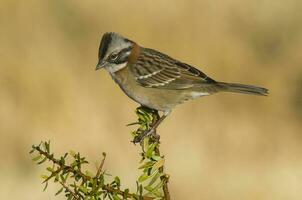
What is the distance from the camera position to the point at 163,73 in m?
7.52

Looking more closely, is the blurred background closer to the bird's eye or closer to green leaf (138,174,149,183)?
the bird's eye

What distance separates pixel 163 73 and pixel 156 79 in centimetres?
9

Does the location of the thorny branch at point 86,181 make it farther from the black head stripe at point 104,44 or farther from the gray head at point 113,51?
the gray head at point 113,51

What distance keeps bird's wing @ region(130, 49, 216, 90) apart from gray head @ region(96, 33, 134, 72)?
0.69ft

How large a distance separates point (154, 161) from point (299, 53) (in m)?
10.9

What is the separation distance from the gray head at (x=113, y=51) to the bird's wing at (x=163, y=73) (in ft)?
0.69

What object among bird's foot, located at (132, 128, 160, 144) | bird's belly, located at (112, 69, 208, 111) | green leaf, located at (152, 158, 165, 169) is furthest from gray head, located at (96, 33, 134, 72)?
green leaf, located at (152, 158, 165, 169)

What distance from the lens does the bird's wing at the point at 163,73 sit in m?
7.41

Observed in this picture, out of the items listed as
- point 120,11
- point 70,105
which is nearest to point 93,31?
point 120,11

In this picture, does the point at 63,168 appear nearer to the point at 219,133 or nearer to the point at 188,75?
the point at 188,75

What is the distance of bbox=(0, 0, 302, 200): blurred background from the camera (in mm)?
12781

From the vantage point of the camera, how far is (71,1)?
48.6ft

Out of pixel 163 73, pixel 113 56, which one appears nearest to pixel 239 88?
pixel 163 73

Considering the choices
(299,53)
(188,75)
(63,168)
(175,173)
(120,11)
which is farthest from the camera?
(299,53)
